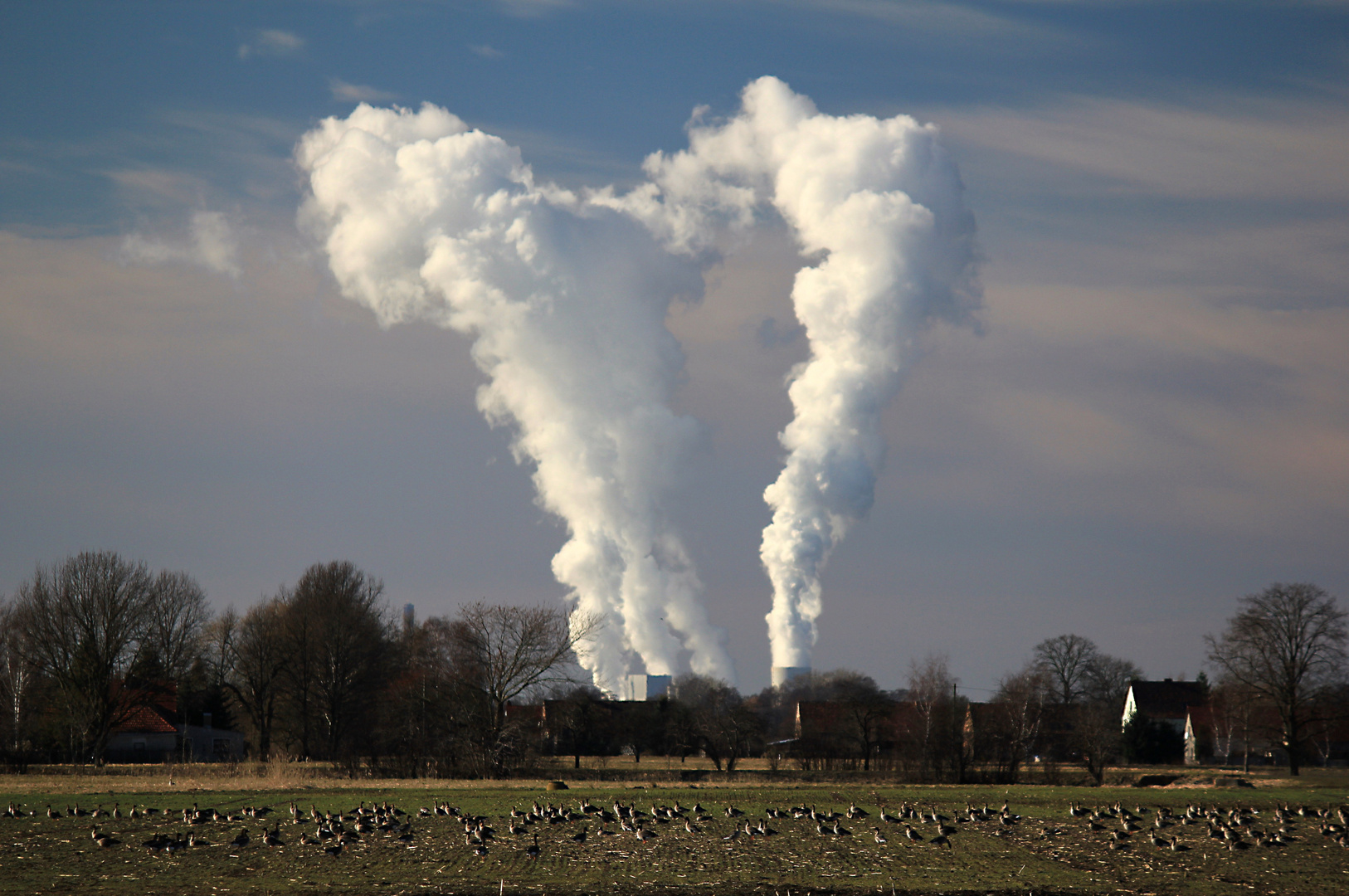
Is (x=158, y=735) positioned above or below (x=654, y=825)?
below

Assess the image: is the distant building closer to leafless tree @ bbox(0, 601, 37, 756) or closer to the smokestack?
the smokestack

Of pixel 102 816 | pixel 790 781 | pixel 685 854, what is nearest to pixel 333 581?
pixel 790 781

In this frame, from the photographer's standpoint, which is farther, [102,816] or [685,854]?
[102,816]

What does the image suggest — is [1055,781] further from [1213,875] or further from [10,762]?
[10,762]

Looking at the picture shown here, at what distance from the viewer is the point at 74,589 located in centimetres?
7369

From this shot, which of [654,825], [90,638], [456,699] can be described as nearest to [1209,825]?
[654,825]

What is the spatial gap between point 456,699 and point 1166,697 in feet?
279

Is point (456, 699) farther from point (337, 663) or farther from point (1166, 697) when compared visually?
point (1166, 697)

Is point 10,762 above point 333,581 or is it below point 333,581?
below

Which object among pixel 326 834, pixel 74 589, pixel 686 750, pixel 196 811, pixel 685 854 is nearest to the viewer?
pixel 685 854

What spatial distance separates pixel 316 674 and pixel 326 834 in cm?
4547

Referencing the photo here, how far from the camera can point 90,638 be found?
7225 cm

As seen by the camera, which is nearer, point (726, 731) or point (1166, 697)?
point (726, 731)

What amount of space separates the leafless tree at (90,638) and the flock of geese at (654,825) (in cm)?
3368
